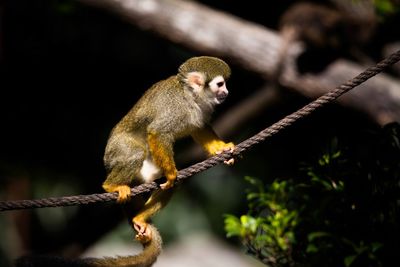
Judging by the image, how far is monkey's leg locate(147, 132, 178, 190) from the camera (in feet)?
10.3

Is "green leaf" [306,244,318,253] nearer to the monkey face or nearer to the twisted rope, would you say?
the twisted rope

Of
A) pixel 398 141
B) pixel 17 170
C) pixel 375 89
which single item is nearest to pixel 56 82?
pixel 17 170

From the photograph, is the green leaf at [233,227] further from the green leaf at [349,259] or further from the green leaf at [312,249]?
the green leaf at [349,259]

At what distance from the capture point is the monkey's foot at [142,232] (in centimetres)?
336

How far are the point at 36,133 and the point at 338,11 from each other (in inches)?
149

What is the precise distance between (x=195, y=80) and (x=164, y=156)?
0.52 m

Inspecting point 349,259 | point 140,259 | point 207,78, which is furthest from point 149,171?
point 349,259

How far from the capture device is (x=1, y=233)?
27.0ft

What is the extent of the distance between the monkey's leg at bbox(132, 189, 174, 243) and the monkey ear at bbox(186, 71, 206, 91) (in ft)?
2.09

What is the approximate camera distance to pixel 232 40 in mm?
5914

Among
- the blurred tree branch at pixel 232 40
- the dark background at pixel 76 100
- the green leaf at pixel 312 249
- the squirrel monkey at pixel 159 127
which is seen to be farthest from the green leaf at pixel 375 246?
the dark background at pixel 76 100

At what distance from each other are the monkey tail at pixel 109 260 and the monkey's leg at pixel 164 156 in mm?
437

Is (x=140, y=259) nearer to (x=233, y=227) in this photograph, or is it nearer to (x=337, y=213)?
(x=233, y=227)

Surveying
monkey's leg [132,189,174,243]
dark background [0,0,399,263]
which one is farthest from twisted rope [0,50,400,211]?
dark background [0,0,399,263]
